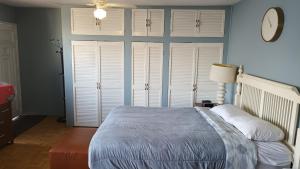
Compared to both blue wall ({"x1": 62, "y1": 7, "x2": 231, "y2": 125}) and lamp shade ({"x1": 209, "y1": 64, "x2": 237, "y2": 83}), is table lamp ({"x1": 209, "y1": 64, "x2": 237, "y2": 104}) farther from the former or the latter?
blue wall ({"x1": 62, "y1": 7, "x2": 231, "y2": 125})

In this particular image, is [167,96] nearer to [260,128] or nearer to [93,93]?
[93,93]

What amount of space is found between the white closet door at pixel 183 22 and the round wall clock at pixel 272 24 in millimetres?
1482

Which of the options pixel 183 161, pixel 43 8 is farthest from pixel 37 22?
pixel 183 161

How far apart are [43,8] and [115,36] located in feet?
5.97

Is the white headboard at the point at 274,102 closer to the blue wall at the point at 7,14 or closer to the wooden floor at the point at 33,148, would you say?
the wooden floor at the point at 33,148

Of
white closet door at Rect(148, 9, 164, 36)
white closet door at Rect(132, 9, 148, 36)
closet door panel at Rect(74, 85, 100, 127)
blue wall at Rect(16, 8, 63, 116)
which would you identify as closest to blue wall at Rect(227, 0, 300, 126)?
white closet door at Rect(148, 9, 164, 36)

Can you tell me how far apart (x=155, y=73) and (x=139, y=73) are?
298 mm

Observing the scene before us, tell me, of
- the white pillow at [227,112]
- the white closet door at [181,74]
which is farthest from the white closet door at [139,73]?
the white pillow at [227,112]

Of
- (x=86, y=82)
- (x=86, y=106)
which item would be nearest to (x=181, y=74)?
(x=86, y=82)

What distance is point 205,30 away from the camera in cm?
420

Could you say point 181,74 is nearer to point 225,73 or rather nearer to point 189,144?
point 225,73

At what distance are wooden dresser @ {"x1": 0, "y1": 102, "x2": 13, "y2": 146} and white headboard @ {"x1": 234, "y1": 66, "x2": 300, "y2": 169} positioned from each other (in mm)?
3531

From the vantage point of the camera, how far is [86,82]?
442 centimetres

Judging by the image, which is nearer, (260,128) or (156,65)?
(260,128)
